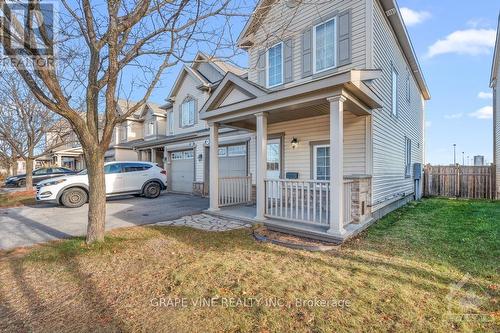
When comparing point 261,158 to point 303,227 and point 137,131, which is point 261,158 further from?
point 137,131

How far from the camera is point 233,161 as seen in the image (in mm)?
11078

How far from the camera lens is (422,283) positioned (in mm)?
3354

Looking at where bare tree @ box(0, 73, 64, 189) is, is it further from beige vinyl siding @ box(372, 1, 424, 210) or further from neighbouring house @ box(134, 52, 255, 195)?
beige vinyl siding @ box(372, 1, 424, 210)

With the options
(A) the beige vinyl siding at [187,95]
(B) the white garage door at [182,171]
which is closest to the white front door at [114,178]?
(B) the white garage door at [182,171]

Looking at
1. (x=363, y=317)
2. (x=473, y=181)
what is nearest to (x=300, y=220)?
(x=363, y=317)

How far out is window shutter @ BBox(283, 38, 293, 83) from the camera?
8469 millimetres

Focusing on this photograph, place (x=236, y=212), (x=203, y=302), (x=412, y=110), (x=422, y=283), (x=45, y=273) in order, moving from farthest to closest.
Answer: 1. (x=412, y=110)
2. (x=236, y=212)
3. (x=45, y=273)
4. (x=422, y=283)
5. (x=203, y=302)

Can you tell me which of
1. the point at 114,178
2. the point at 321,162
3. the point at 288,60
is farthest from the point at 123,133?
the point at 321,162

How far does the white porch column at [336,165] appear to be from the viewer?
502 cm

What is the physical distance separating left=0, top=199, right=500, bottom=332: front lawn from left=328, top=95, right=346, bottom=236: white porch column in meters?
0.54

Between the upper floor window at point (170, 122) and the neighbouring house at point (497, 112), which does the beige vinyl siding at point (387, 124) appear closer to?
the neighbouring house at point (497, 112)

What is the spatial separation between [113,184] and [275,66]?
7805 millimetres

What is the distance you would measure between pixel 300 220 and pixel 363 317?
3.30 m

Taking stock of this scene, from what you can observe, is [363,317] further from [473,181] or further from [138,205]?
[473,181]
